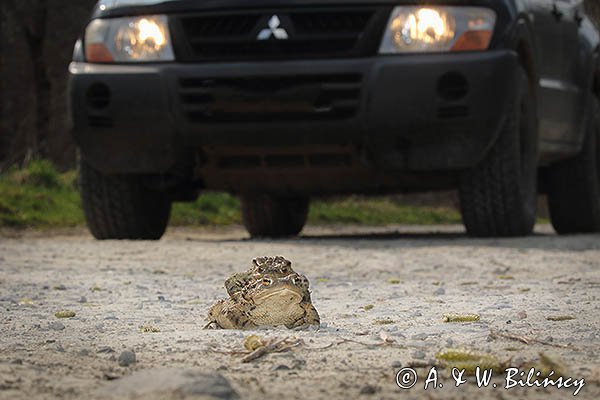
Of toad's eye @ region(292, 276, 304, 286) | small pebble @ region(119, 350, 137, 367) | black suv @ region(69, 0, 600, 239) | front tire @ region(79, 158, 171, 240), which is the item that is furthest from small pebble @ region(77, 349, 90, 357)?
front tire @ region(79, 158, 171, 240)

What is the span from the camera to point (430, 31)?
23.4ft

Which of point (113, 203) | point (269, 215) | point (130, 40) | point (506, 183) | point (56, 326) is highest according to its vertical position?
point (130, 40)

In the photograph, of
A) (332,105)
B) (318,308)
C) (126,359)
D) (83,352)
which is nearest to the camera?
(126,359)

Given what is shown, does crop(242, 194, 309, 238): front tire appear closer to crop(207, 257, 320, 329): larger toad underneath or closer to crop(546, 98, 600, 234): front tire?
crop(546, 98, 600, 234): front tire

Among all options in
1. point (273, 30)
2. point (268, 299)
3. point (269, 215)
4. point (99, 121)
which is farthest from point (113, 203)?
point (268, 299)

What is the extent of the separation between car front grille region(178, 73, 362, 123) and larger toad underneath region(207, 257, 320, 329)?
3.21 m

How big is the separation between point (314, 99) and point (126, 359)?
3.95 m

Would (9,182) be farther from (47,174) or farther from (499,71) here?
(499,71)

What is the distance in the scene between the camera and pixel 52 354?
3.44m

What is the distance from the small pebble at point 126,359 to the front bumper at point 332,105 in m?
3.90

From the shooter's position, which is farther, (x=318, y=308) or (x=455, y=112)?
(x=455, y=112)

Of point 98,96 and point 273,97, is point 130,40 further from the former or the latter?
point 273,97

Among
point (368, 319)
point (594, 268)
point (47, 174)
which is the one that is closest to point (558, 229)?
point (594, 268)

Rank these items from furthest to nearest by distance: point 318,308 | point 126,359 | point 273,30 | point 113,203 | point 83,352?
point 113,203 → point 273,30 → point 318,308 → point 83,352 → point 126,359
